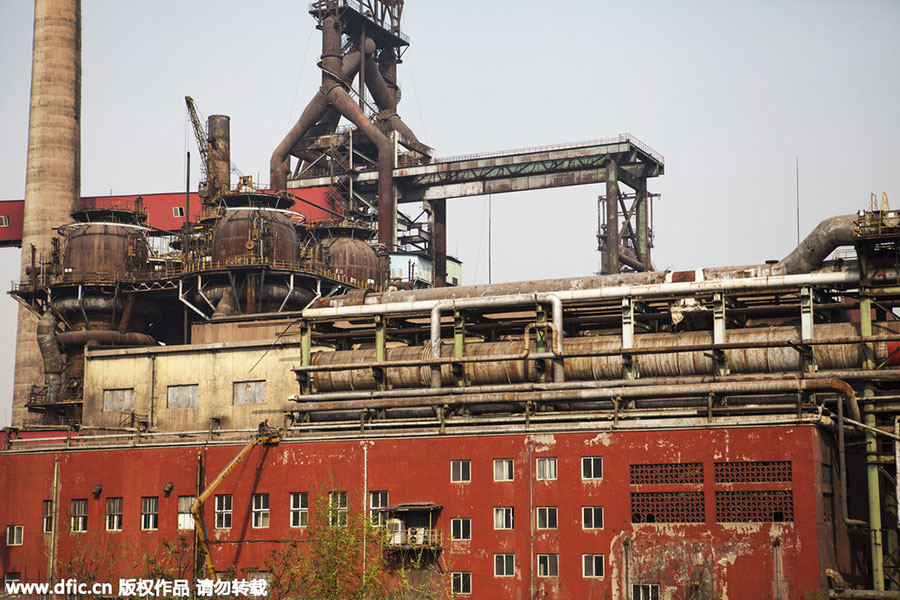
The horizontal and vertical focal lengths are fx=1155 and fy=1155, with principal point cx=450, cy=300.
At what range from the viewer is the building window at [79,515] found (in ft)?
143

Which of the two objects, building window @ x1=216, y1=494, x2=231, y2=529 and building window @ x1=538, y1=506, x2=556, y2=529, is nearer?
building window @ x1=538, y1=506, x2=556, y2=529

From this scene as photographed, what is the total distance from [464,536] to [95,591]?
13.5 meters

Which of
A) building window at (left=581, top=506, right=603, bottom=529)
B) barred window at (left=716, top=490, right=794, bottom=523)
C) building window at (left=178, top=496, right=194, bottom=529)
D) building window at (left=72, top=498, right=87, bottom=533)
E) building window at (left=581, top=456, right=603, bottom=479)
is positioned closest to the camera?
barred window at (left=716, top=490, right=794, bottom=523)

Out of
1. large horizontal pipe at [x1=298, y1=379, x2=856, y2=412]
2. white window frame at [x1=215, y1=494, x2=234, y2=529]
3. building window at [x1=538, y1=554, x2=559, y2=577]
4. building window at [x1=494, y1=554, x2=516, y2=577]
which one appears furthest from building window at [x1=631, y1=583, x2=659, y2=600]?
white window frame at [x1=215, y1=494, x2=234, y2=529]

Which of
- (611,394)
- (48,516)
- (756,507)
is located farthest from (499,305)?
(48,516)

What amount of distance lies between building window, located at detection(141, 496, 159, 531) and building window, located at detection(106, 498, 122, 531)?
41.1 inches

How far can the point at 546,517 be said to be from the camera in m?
36.6

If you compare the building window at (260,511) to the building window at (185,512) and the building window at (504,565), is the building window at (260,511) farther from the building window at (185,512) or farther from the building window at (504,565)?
the building window at (504,565)

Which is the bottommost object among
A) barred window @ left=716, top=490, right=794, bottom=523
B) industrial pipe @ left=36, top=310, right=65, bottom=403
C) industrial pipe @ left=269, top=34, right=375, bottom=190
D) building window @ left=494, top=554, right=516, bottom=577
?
A: building window @ left=494, top=554, right=516, bottom=577

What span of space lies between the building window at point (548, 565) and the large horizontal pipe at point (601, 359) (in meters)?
6.58

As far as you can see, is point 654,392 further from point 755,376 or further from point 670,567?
point 670,567

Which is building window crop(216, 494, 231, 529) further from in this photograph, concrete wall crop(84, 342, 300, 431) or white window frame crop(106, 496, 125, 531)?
concrete wall crop(84, 342, 300, 431)

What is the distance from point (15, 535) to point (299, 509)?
41.7ft

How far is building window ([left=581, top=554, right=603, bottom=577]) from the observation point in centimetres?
3534
